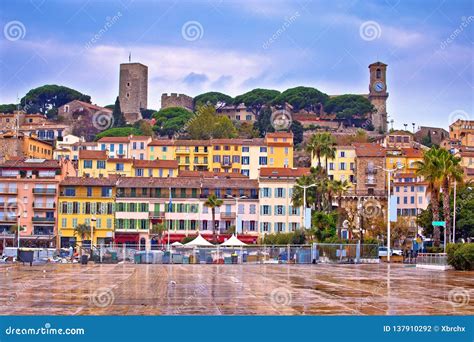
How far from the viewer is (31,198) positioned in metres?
105

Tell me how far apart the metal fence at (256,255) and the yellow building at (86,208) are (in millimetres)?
38226

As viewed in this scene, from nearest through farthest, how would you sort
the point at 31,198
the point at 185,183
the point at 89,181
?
the point at 89,181
the point at 31,198
the point at 185,183

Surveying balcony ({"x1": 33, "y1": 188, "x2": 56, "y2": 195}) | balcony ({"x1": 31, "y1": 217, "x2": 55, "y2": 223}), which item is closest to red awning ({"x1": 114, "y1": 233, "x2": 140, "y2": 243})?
balcony ({"x1": 31, "y1": 217, "x2": 55, "y2": 223})

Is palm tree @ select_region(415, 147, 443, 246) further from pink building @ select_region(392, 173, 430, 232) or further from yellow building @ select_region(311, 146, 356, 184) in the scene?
yellow building @ select_region(311, 146, 356, 184)

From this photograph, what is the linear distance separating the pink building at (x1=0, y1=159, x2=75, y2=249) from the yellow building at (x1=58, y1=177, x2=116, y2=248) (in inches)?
44.1

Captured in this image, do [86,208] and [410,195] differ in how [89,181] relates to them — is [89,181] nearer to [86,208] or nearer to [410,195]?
[86,208]

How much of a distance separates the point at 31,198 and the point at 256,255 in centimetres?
4782

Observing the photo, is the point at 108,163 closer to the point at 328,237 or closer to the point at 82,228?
the point at 82,228

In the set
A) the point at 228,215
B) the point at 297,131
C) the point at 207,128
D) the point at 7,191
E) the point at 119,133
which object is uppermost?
the point at 297,131

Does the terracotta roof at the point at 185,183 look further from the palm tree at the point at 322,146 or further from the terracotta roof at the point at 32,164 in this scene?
the palm tree at the point at 322,146

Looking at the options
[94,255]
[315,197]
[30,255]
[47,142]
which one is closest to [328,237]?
[315,197]

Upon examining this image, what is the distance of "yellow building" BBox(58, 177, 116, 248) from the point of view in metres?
104

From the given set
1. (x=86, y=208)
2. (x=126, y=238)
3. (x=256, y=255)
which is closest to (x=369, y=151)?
(x=126, y=238)
